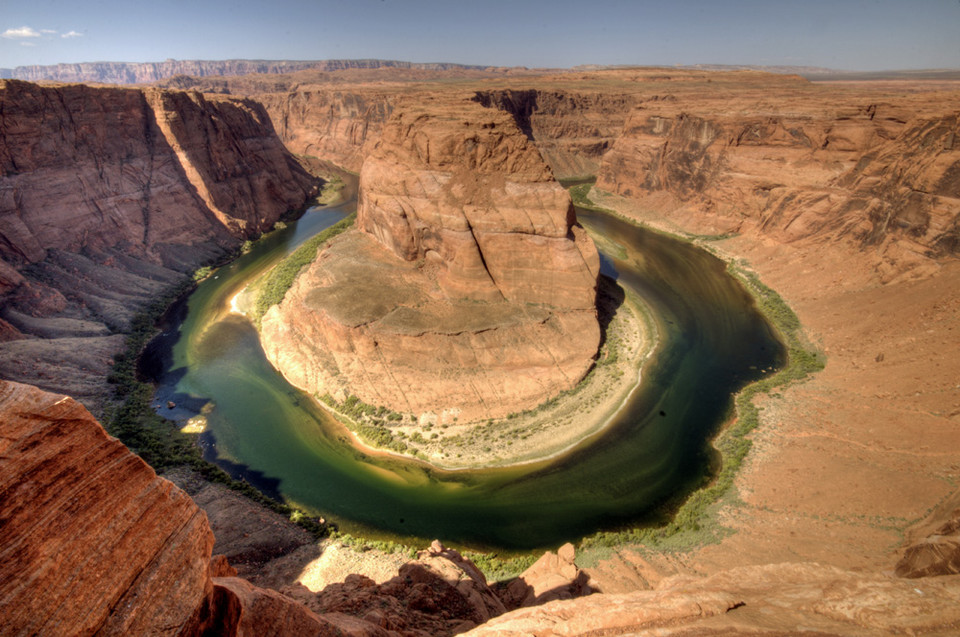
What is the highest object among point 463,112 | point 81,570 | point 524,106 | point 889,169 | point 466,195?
point 524,106

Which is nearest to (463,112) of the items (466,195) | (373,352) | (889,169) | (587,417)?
(466,195)

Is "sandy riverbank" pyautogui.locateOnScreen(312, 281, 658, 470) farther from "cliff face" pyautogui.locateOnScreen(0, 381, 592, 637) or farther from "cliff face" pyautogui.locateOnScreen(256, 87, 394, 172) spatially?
"cliff face" pyautogui.locateOnScreen(256, 87, 394, 172)

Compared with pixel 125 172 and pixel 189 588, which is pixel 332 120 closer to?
pixel 125 172

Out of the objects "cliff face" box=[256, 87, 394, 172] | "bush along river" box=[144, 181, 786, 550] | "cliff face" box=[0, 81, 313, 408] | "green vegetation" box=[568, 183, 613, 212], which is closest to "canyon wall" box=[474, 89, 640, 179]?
"green vegetation" box=[568, 183, 613, 212]

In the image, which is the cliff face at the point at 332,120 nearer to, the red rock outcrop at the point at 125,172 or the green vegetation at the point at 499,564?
the red rock outcrop at the point at 125,172

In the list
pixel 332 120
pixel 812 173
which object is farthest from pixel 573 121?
pixel 812 173

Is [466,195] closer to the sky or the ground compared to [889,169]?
closer to the ground

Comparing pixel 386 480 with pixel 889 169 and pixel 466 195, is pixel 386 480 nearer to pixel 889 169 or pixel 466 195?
pixel 466 195
